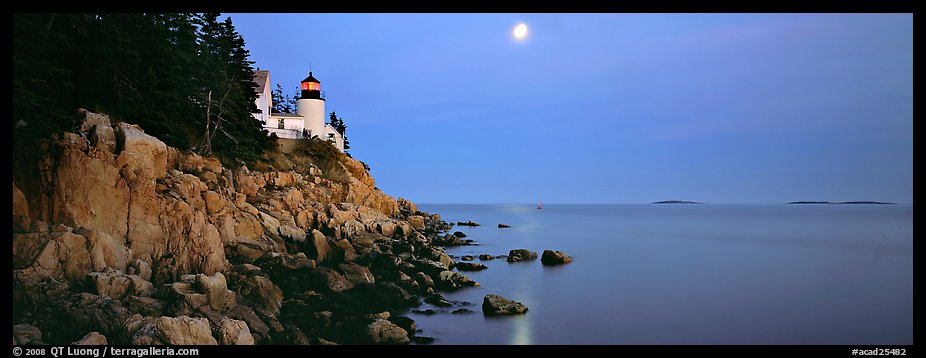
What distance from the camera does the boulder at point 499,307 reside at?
1424 centimetres

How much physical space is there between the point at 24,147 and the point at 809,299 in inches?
919

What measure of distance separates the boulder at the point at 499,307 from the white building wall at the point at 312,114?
26.6 metres

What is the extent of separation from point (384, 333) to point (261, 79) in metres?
31.4

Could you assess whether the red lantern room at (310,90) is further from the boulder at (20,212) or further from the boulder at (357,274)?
the boulder at (20,212)

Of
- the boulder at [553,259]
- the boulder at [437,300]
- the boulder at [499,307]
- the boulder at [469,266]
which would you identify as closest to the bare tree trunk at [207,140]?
the boulder at [437,300]

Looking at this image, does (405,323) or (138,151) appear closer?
(405,323)

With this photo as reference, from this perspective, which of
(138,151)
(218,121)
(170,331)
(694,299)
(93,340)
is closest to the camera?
(93,340)

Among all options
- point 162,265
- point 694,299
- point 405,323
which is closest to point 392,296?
point 405,323

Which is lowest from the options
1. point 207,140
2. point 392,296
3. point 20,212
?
point 392,296

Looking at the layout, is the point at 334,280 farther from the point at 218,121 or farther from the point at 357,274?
the point at 218,121

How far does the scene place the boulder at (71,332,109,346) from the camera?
8019 mm

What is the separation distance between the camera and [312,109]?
125 ft

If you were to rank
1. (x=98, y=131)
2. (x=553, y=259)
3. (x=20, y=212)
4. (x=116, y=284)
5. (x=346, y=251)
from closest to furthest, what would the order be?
(x=116, y=284), (x=20, y=212), (x=98, y=131), (x=346, y=251), (x=553, y=259)

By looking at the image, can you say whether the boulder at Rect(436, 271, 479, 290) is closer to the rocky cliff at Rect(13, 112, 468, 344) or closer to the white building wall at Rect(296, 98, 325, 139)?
the rocky cliff at Rect(13, 112, 468, 344)
